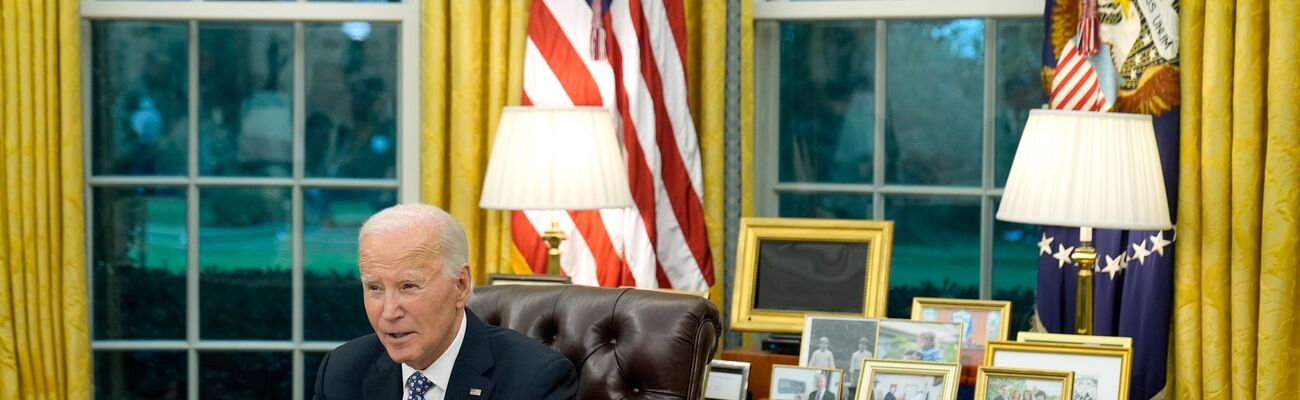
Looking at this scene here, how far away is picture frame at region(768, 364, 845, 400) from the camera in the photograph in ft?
10.4

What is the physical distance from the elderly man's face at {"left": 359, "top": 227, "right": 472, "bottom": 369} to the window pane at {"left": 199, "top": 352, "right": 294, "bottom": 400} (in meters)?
2.25

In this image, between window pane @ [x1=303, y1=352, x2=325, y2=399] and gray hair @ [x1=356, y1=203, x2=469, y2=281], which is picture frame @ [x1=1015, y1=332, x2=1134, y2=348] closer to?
gray hair @ [x1=356, y1=203, x2=469, y2=281]

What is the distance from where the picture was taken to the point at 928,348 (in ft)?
10.7

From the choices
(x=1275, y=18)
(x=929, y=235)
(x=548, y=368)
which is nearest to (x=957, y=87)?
(x=929, y=235)

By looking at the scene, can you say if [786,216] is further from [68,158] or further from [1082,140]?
[68,158]

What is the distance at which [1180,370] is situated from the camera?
11.2 feet

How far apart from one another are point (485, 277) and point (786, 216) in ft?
2.70

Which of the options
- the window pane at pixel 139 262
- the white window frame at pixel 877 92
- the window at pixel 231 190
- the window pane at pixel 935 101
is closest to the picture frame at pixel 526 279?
the window at pixel 231 190

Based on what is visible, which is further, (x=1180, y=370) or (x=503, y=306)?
(x=1180, y=370)

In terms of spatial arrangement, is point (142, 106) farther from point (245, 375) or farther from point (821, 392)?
point (821, 392)

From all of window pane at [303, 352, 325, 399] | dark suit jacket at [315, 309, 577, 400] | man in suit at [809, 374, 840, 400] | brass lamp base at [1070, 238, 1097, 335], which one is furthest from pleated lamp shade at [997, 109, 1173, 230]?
window pane at [303, 352, 325, 399]

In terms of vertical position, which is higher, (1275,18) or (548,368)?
(1275,18)

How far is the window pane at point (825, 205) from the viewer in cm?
411

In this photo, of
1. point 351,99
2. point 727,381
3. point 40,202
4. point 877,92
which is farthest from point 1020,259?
point 40,202
